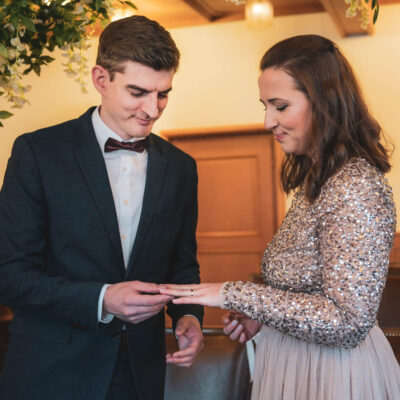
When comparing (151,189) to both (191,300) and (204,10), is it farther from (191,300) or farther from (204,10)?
(204,10)

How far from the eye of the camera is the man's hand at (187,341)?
72.9 inches

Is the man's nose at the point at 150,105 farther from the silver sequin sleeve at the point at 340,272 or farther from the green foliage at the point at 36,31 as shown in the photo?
the silver sequin sleeve at the point at 340,272

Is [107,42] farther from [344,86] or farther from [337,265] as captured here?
[337,265]

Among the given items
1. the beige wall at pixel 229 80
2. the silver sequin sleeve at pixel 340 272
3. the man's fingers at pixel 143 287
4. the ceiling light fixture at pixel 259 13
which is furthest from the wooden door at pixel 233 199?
the man's fingers at pixel 143 287

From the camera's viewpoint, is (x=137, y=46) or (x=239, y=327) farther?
(x=239, y=327)

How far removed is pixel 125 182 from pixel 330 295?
80cm

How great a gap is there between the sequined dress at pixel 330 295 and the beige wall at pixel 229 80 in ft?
14.6

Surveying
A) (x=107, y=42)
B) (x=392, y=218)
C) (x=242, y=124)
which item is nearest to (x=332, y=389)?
(x=392, y=218)

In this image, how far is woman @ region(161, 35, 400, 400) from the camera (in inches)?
63.9

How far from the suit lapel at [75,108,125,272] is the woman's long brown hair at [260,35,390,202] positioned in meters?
0.62

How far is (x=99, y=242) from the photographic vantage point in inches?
72.8

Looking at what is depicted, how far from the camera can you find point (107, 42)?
200 centimetres

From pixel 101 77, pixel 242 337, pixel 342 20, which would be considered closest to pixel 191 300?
pixel 242 337

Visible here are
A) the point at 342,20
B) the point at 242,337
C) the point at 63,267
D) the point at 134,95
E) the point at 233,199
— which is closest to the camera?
the point at 63,267
